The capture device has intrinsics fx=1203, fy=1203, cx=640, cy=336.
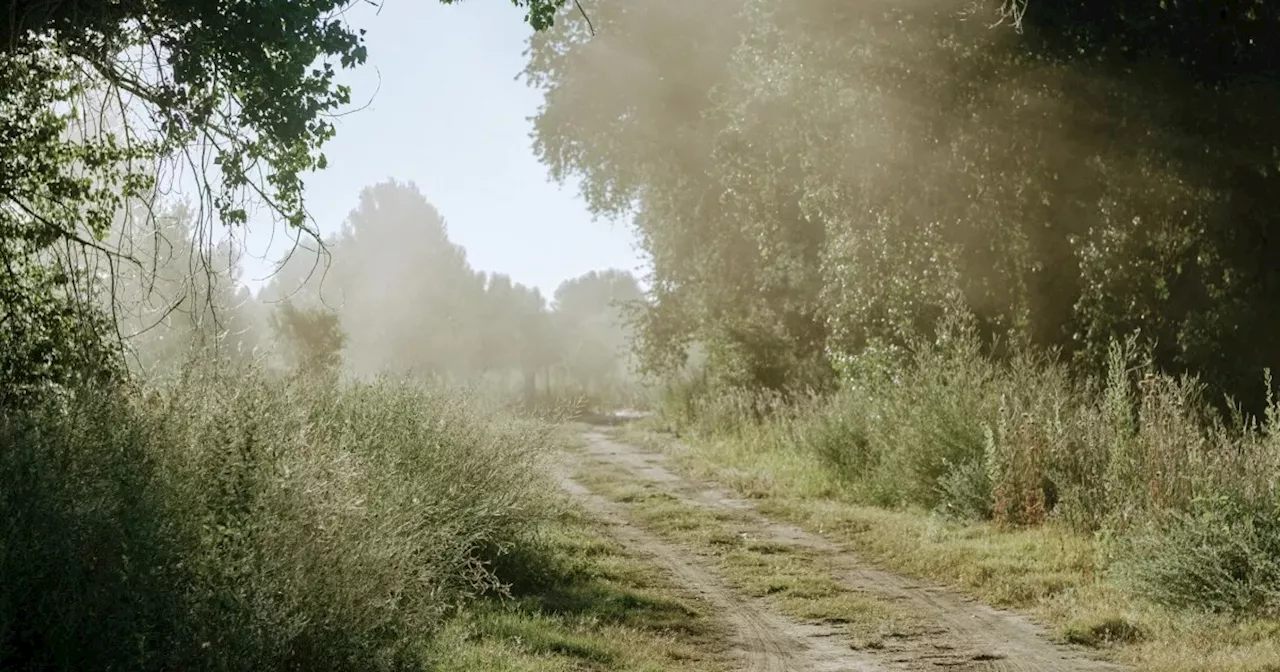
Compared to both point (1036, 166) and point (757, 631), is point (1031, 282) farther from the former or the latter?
point (757, 631)

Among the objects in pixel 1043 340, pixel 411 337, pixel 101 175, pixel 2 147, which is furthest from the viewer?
pixel 411 337

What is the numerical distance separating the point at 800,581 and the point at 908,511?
3.61 meters

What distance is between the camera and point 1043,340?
1501 centimetres

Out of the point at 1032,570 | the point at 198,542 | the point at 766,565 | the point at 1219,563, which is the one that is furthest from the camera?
the point at 766,565

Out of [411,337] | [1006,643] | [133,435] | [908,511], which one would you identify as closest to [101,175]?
[133,435]

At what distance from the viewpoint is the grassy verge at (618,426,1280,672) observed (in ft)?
24.7

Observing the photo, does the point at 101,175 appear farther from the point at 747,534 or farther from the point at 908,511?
the point at 908,511

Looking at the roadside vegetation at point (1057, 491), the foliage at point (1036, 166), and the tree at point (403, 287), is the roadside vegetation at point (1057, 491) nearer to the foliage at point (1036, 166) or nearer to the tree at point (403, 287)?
the foliage at point (1036, 166)

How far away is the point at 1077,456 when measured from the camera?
1158 centimetres

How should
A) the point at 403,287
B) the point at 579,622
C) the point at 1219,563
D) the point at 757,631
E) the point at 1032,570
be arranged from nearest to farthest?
the point at 1219,563 < the point at 579,622 < the point at 757,631 < the point at 1032,570 < the point at 403,287

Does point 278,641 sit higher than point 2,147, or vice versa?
point 2,147

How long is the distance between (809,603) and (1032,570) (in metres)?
2.06

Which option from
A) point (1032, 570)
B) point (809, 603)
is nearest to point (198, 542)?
point (809, 603)

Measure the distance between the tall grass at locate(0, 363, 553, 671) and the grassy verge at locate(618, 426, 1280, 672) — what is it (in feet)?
14.7
